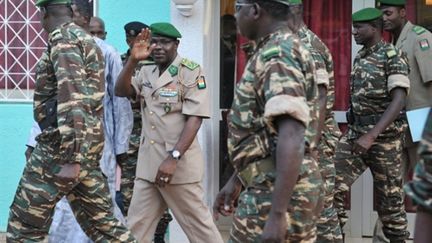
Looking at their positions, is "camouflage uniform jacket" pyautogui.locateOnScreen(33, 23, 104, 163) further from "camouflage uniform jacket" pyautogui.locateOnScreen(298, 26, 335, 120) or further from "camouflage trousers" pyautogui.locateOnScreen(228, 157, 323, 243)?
"camouflage trousers" pyautogui.locateOnScreen(228, 157, 323, 243)

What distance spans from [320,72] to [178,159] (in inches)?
43.3

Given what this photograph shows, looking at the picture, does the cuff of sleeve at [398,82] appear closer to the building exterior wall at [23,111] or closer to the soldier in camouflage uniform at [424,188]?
the building exterior wall at [23,111]

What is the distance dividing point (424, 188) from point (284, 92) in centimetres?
85

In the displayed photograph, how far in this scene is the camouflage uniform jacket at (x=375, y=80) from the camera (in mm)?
6406

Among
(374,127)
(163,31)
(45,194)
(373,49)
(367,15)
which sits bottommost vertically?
(45,194)

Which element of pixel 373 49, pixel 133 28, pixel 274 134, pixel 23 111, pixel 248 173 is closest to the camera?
pixel 274 134

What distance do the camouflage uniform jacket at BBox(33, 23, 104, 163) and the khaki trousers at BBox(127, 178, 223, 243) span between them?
78 cm

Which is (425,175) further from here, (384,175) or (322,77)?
(384,175)

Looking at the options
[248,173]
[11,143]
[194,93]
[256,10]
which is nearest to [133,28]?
[194,93]

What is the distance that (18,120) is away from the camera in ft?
24.9

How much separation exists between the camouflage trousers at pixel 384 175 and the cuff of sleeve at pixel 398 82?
440mm

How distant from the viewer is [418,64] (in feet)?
21.9

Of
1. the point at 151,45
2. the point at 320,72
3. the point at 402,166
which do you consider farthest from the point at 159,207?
the point at 402,166

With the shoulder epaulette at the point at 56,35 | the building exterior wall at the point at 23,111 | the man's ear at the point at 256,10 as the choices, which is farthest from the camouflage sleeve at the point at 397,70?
the man's ear at the point at 256,10
